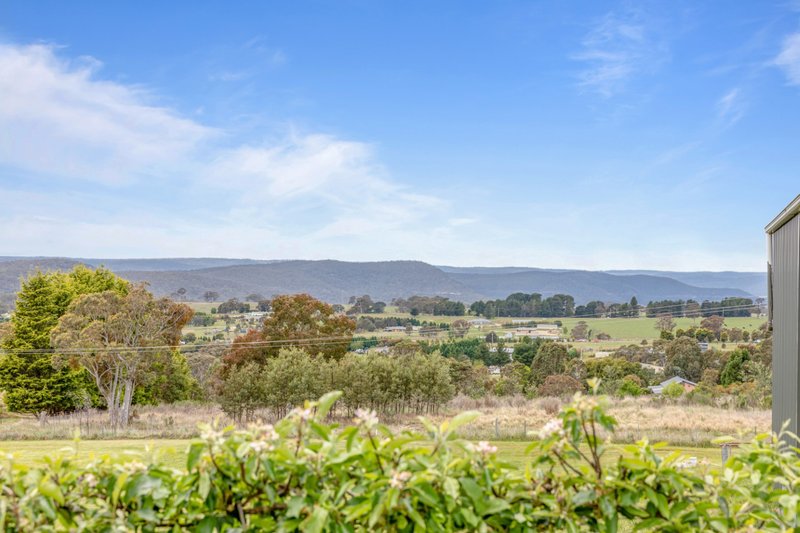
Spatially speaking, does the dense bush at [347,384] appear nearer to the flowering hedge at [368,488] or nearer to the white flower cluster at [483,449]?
the flowering hedge at [368,488]

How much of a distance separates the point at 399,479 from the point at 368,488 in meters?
0.09

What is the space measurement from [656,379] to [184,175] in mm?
34736

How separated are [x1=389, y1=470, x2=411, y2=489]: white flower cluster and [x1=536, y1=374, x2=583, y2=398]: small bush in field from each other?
23.5m

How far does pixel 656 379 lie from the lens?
2539 centimetres

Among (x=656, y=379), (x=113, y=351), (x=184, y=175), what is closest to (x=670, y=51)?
(x=656, y=379)

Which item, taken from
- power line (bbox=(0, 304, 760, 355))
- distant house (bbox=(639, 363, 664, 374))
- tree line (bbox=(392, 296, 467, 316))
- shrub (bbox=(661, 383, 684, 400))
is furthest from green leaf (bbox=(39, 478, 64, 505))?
tree line (bbox=(392, 296, 467, 316))

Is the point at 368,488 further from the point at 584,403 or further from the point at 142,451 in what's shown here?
the point at 142,451

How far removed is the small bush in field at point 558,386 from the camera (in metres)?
23.7

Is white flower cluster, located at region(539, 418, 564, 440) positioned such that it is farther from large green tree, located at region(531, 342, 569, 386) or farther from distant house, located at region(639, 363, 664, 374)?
distant house, located at region(639, 363, 664, 374)

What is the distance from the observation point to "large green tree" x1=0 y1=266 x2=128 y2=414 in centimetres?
2102

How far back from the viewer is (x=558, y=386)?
23953 millimetres

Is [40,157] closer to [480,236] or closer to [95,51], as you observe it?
[95,51]

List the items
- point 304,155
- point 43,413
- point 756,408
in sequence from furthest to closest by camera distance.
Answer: point 304,155, point 43,413, point 756,408

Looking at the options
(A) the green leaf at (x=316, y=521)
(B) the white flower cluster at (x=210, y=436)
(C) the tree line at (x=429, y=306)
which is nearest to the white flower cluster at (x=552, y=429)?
(A) the green leaf at (x=316, y=521)
